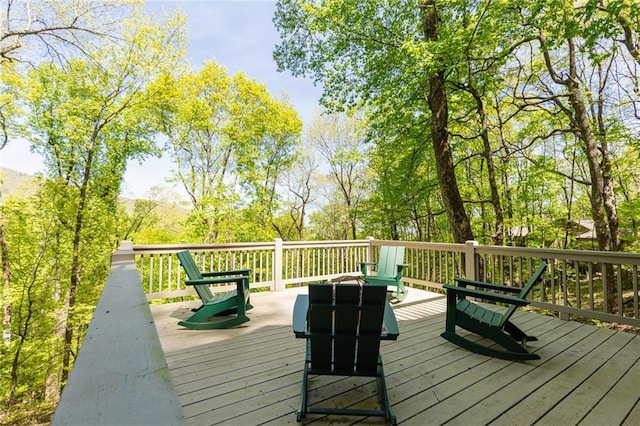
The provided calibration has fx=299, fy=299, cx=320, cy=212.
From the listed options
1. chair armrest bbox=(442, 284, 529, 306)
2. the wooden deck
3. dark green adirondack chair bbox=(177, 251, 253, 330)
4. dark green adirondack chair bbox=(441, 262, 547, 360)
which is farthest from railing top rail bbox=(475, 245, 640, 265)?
dark green adirondack chair bbox=(177, 251, 253, 330)

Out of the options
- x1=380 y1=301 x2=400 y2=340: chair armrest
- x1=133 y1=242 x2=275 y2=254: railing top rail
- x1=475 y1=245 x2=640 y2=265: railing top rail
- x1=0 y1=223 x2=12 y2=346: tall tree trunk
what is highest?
x1=133 y1=242 x2=275 y2=254: railing top rail

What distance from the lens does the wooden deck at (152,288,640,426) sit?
76.7 inches

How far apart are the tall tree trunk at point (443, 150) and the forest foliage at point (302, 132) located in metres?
0.03

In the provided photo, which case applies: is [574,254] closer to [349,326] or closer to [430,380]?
[430,380]

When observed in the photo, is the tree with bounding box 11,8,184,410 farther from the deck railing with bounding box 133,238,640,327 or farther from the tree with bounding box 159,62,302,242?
the deck railing with bounding box 133,238,640,327

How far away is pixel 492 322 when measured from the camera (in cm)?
282

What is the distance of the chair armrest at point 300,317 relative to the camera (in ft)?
6.65

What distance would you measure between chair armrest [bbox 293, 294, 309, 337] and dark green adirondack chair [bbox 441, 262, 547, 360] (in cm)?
156

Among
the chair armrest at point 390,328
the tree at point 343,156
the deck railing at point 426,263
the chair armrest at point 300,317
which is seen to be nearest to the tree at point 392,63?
the deck railing at point 426,263

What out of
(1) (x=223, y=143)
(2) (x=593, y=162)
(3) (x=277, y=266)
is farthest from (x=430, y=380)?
(1) (x=223, y=143)

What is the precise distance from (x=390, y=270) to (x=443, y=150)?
3.05m

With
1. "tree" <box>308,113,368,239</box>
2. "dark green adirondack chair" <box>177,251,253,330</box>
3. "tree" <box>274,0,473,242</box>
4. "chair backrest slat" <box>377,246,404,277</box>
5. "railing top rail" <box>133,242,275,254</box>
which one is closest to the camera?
"dark green adirondack chair" <box>177,251,253,330</box>

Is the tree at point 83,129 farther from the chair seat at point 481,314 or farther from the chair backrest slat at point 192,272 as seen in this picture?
the chair seat at point 481,314

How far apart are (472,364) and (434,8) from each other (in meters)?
6.42
